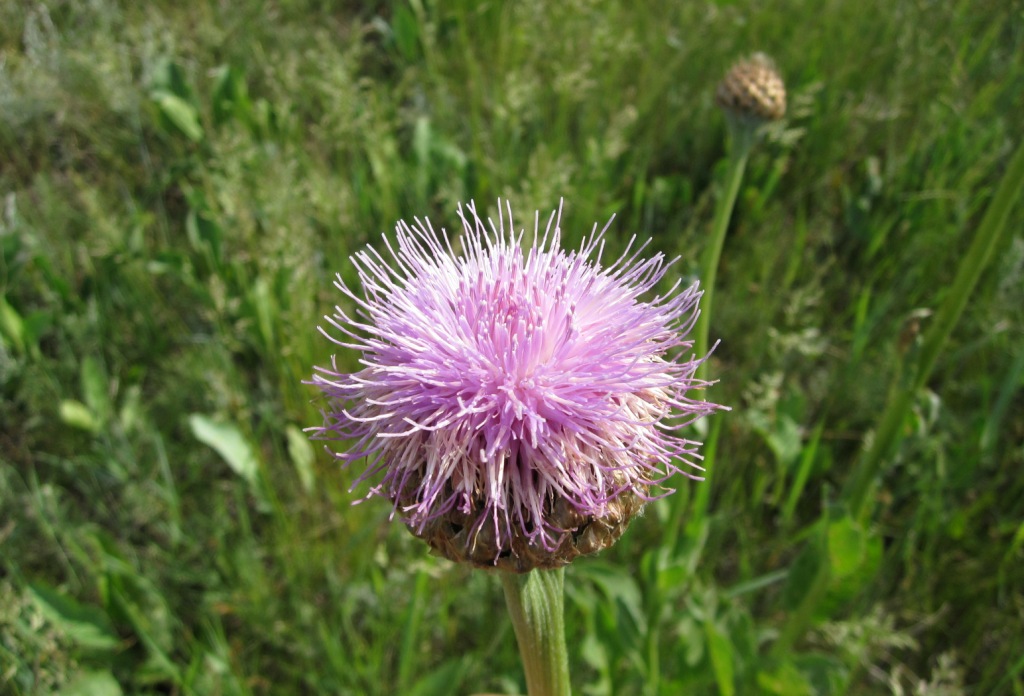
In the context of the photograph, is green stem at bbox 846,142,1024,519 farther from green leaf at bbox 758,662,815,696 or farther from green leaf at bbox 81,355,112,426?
green leaf at bbox 81,355,112,426

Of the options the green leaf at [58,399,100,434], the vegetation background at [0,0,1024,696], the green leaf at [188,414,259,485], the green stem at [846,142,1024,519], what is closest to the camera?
the green stem at [846,142,1024,519]

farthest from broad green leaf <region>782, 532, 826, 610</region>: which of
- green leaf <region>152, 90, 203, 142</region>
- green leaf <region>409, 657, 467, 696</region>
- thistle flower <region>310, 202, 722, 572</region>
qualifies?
green leaf <region>152, 90, 203, 142</region>

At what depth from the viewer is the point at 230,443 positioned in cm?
294

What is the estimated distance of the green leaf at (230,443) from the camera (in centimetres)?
288

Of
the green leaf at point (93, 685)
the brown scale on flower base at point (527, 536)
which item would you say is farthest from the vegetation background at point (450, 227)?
the brown scale on flower base at point (527, 536)

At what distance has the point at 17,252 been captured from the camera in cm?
350

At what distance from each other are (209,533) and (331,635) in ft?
2.45

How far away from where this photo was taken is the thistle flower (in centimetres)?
144

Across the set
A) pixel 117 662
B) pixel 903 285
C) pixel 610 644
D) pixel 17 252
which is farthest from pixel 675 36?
pixel 117 662

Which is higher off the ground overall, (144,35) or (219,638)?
(144,35)

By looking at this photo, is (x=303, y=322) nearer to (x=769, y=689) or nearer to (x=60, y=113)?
(x=769, y=689)

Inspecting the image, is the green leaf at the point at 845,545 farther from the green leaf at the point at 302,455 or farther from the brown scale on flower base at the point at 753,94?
the green leaf at the point at 302,455

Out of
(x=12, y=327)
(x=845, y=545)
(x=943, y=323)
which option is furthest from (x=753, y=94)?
(x=12, y=327)

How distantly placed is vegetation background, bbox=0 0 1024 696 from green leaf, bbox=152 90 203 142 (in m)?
0.02
